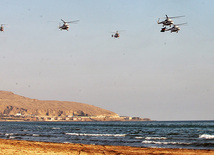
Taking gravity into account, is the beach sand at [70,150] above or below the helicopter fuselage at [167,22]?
below

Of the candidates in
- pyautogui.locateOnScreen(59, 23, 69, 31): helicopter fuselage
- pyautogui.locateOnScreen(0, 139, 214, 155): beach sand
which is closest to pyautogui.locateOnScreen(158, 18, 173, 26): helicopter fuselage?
pyautogui.locateOnScreen(59, 23, 69, 31): helicopter fuselage

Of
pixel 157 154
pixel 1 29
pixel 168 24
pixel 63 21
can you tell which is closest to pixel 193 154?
pixel 157 154

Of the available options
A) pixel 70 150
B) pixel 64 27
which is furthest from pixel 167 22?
pixel 70 150

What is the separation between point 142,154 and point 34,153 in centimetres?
651

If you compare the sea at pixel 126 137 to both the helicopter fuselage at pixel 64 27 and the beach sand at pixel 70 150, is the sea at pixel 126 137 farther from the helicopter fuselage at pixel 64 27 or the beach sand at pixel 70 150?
the helicopter fuselage at pixel 64 27

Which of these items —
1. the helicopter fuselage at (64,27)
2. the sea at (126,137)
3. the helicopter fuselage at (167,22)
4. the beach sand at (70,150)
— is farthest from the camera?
the helicopter fuselage at (64,27)

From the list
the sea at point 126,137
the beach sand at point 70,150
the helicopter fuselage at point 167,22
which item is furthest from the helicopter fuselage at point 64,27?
the beach sand at point 70,150

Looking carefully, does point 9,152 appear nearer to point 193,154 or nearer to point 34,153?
point 34,153

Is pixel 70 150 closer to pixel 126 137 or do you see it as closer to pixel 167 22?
pixel 167 22

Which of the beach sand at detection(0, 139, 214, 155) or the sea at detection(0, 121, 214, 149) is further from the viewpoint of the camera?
the sea at detection(0, 121, 214, 149)

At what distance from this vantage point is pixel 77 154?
17.3 m

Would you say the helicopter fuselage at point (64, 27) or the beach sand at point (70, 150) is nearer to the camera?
the beach sand at point (70, 150)

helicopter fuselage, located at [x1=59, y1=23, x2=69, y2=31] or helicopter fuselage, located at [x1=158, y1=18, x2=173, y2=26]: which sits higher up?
helicopter fuselage, located at [x1=59, y1=23, x2=69, y2=31]

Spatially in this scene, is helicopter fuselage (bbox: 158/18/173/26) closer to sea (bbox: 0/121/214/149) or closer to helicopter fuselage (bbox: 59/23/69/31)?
helicopter fuselage (bbox: 59/23/69/31)
